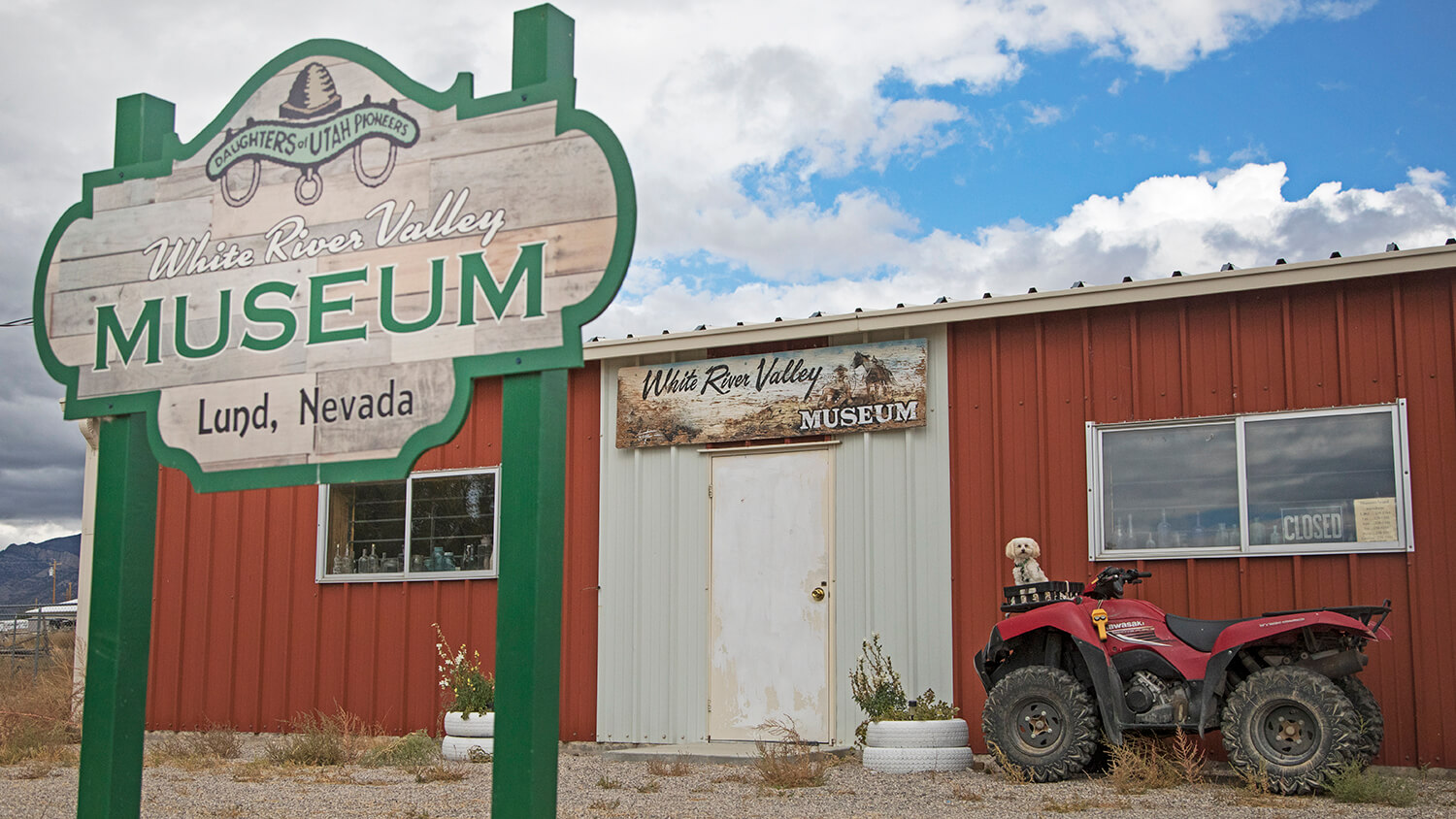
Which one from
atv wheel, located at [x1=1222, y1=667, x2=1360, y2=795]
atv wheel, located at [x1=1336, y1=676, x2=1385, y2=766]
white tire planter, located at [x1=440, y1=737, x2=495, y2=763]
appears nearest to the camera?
atv wheel, located at [x1=1222, y1=667, x2=1360, y2=795]

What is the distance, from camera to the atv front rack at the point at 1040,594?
8.81 meters

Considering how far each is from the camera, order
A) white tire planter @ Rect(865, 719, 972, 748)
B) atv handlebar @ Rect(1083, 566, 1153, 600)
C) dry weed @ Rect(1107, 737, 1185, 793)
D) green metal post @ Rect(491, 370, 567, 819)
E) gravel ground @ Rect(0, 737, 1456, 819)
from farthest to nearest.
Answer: white tire planter @ Rect(865, 719, 972, 748), atv handlebar @ Rect(1083, 566, 1153, 600), dry weed @ Rect(1107, 737, 1185, 793), gravel ground @ Rect(0, 737, 1456, 819), green metal post @ Rect(491, 370, 567, 819)

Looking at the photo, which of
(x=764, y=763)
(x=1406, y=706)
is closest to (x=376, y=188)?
(x=764, y=763)

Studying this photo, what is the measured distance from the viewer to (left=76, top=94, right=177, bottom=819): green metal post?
5500mm

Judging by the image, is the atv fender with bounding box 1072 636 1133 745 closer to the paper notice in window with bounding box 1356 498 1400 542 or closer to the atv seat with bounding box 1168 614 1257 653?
the atv seat with bounding box 1168 614 1257 653

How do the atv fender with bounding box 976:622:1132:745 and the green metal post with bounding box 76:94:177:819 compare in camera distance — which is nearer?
the green metal post with bounding box 76:94:177:819

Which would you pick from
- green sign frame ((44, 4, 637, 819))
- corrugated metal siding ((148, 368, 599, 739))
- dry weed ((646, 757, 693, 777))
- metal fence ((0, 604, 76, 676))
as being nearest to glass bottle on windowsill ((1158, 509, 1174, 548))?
dry weed ((646, 757, 693, 777))

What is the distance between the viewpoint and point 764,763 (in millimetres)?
8688

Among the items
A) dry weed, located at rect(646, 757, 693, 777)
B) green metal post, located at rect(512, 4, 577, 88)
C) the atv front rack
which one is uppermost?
green metal post, located at rect(512, 4, 577, 88)

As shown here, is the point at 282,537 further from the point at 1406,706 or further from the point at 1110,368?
the point at 1406,706

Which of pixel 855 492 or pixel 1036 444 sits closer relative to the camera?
pixel 1036 444

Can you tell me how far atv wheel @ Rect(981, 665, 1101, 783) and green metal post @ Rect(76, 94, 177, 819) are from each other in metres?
5.29

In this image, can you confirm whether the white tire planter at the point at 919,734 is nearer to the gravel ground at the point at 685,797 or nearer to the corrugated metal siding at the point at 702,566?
the gravel ground at the point at 685,797

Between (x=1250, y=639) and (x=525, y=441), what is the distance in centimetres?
519
